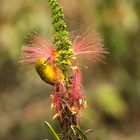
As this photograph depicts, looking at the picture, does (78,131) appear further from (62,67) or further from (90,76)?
(90,76)

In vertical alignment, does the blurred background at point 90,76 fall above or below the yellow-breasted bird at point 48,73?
below

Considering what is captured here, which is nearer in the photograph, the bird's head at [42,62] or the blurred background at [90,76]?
the bird's head at [42,62]

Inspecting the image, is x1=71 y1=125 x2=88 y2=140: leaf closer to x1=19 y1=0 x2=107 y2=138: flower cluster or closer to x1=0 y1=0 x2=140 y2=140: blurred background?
x1=19 y1=0 x2=107 y2=138: flower cluster

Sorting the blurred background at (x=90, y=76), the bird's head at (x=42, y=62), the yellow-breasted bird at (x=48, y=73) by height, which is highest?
the bird's head at (x=42, y=62)

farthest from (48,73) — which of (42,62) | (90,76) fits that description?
(90,76)

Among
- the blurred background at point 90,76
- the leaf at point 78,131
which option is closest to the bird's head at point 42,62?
the leaf at point 78,131

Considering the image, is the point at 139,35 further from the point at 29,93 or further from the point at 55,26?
the point at 55,26

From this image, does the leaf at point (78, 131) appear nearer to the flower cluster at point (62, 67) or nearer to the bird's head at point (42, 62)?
the flower cluster at point (62, 67)
